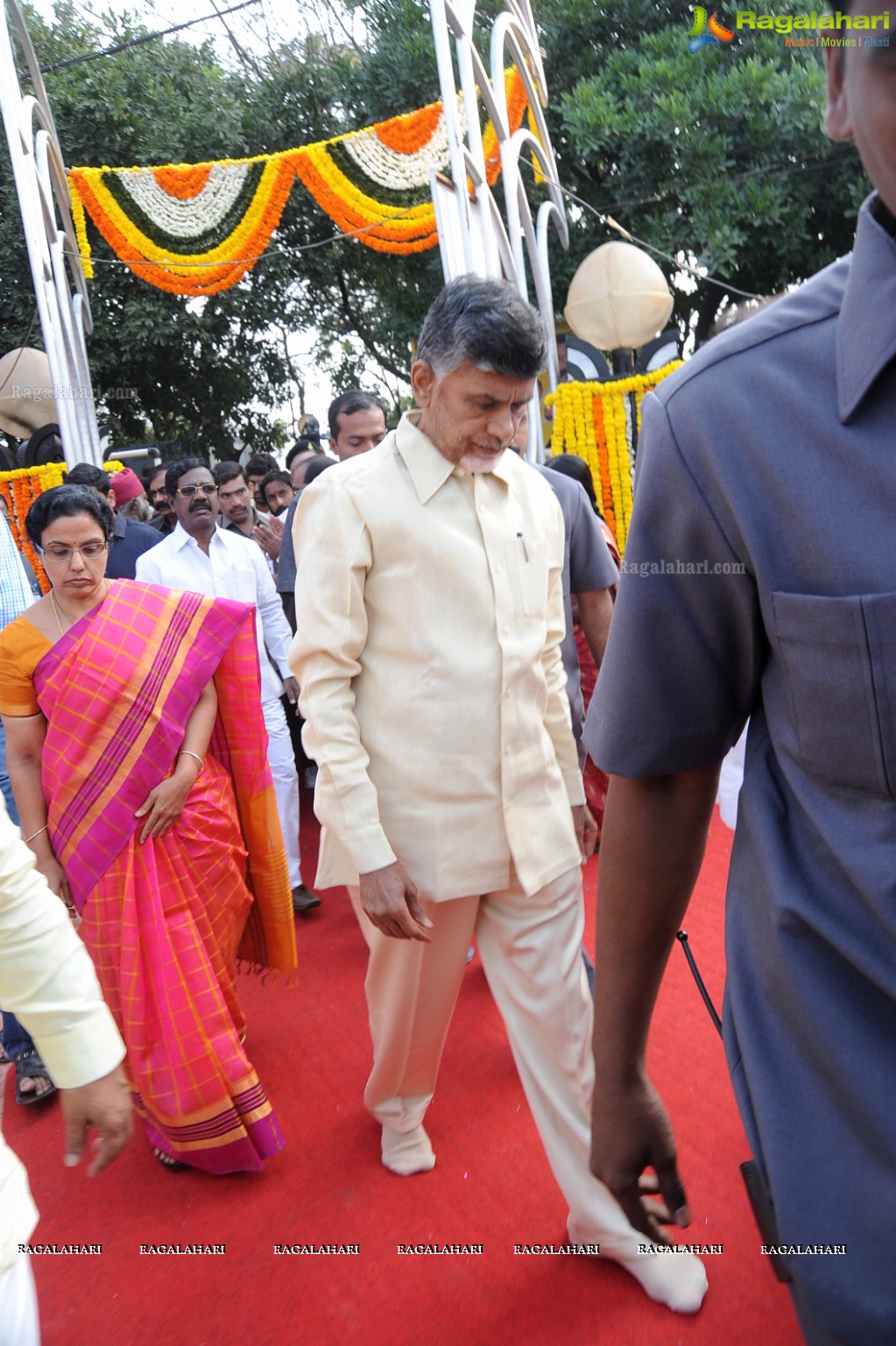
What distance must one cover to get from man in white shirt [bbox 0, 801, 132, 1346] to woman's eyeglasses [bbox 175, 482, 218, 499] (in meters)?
3.27

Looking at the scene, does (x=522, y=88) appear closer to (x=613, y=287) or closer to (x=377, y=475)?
(x=613, y=287)

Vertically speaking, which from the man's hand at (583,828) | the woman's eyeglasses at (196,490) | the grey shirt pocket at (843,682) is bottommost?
the man's hand at (583,828)

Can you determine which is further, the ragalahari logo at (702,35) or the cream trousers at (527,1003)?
the ragalahari logo at (702,35)

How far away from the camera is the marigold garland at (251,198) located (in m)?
9.30

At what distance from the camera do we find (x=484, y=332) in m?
2.28

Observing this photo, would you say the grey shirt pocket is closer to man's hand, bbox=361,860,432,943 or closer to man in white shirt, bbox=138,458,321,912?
man's hand, bbox=361,860,432,943

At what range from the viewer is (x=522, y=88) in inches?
373

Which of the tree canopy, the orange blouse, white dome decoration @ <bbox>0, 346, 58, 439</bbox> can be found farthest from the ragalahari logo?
the orange blouse

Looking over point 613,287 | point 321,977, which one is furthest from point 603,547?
point 613,287

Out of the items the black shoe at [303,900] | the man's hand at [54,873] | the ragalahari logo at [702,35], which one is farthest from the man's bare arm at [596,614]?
the ragalahari logo at [702,35]

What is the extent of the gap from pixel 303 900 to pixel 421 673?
2.59 metres

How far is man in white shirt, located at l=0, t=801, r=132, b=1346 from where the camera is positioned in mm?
1512

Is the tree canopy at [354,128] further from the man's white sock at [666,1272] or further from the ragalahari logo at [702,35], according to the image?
the man's white sock at [666,1272]

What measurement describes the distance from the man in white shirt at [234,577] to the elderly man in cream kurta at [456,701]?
224 cm
